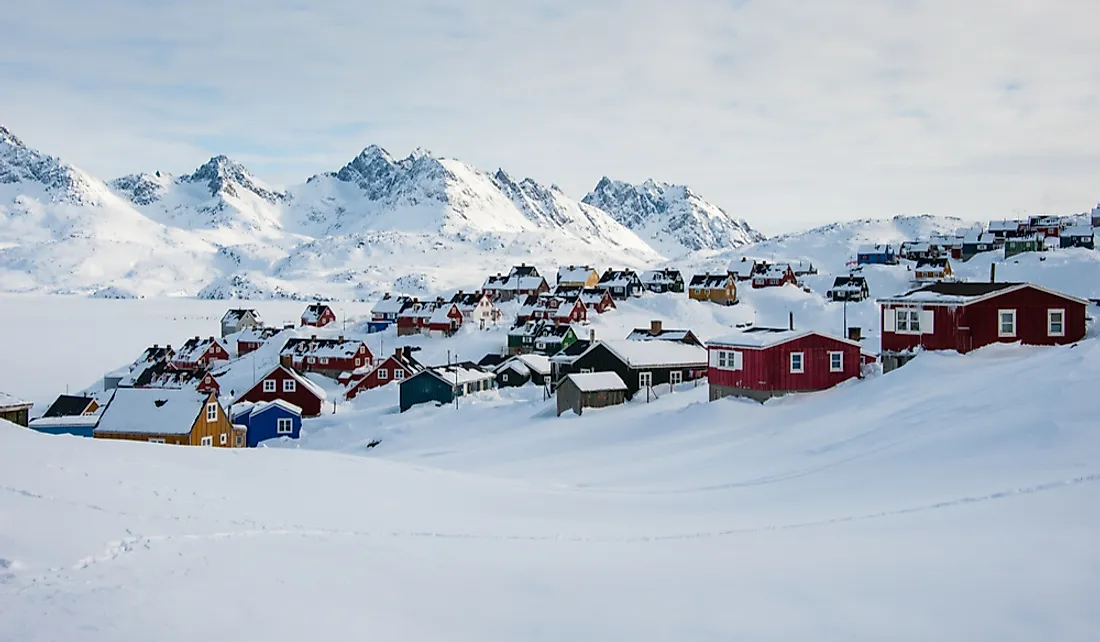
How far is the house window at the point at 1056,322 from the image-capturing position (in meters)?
33.7

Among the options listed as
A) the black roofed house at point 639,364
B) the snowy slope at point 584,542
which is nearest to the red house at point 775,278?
the black roofed house at point 639,364

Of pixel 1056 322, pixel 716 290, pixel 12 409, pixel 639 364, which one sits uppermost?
pixel 716 290

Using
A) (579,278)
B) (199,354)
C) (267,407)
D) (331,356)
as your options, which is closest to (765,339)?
(267,407)

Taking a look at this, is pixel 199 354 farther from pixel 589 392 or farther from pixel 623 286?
pixel 589 392

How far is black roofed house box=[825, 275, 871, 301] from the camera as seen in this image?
8938cm

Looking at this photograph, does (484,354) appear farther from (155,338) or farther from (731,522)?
(731,522)

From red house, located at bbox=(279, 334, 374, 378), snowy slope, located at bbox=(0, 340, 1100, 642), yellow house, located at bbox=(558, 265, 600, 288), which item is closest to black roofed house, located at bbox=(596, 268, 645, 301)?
yellow house, located at bbox=(558, 265, 600, 288)

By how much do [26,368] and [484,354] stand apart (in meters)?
39.3

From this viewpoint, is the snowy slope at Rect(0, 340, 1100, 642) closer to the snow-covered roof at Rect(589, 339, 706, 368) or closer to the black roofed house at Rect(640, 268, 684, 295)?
the snow-covered roof at Rect(589, 339, 706, 368)

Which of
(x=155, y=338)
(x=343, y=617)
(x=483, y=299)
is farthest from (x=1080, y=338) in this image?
(x=155, y=338)

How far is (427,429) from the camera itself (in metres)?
43.0

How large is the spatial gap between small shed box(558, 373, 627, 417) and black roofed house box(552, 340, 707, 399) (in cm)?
160

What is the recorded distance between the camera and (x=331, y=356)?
240ft

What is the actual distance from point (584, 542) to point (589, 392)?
87.8 ft
